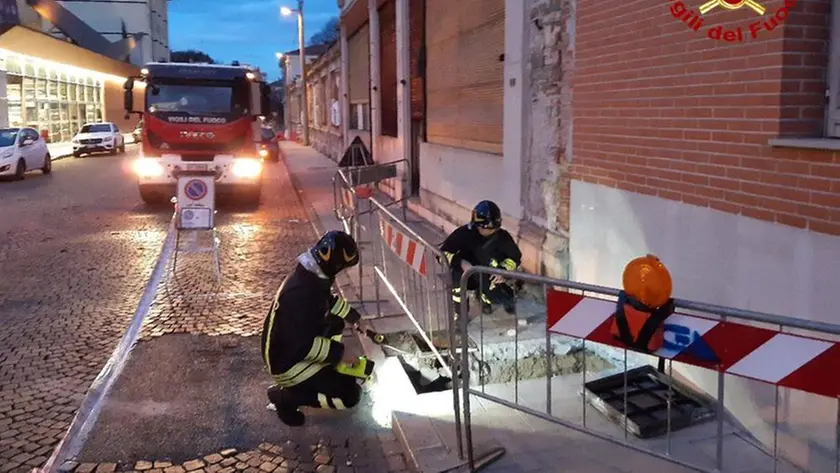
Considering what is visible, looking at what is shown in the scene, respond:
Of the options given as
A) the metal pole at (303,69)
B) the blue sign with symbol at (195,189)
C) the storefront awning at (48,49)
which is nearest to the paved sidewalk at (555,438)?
the blue sign with symbol at (195,189)

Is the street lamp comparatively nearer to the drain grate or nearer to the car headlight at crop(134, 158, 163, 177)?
the car headlight at crop(134, 158, 163, 177)

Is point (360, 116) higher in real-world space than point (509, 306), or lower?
higher

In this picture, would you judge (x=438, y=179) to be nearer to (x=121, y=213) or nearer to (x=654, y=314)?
(x=121, y=213)

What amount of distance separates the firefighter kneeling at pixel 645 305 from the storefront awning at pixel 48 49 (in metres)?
27.1

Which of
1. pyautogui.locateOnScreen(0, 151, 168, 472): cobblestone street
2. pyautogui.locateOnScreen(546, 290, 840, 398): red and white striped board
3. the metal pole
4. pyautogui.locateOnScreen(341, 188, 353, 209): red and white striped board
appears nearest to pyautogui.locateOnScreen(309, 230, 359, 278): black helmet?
pyautogui.locateOnScreen(546, 290, 840, 398): red and white striped board

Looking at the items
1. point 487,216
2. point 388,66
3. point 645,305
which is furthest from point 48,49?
point 645,305

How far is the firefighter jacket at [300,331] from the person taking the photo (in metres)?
4.95

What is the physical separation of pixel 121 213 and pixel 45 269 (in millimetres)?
5753

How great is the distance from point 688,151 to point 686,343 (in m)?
1.97

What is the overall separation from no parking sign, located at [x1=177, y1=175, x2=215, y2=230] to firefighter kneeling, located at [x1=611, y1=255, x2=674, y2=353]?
7.74m

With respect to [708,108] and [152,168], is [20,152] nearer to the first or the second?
[152,168]

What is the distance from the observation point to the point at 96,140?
1396 inches

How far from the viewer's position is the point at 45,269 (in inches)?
389

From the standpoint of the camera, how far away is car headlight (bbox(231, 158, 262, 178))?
16.0 m
